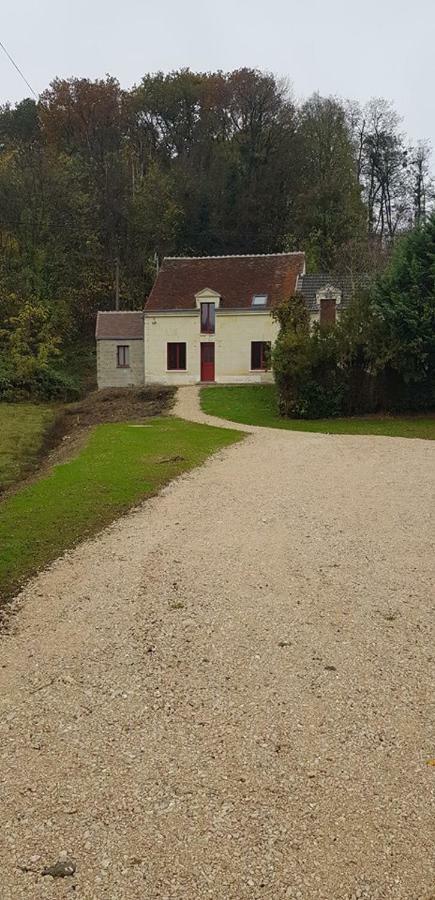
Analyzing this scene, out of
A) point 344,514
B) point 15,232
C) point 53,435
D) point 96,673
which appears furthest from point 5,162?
point 96,673

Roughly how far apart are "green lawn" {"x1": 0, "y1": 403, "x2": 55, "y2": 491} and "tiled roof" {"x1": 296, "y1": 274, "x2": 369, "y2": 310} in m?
13.6

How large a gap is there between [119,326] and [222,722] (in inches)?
1273

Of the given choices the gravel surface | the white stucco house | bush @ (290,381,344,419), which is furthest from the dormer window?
the gravel surface

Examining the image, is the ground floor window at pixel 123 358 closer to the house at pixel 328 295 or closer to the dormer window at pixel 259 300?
the dormer window at pixel 259 300

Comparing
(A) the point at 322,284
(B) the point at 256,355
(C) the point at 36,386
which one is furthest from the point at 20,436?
(A) the point at 322,284

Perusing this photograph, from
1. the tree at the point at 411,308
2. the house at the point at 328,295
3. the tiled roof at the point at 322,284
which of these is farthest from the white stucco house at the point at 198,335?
the tree at the point at 411,308

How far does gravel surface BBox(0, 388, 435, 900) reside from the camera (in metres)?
3.06

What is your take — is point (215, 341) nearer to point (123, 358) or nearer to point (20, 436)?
point (123, 358)

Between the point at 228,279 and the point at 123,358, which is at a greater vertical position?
the point at 228,279

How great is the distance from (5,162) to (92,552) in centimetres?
4040

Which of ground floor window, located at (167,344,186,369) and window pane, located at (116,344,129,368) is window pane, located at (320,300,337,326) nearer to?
ground floor window, located at (167,344,186,369)

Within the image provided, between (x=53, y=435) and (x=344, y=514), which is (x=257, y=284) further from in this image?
(x=344, y=514)

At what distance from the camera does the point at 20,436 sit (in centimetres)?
2003

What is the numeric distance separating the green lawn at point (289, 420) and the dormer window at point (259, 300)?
6157mm
